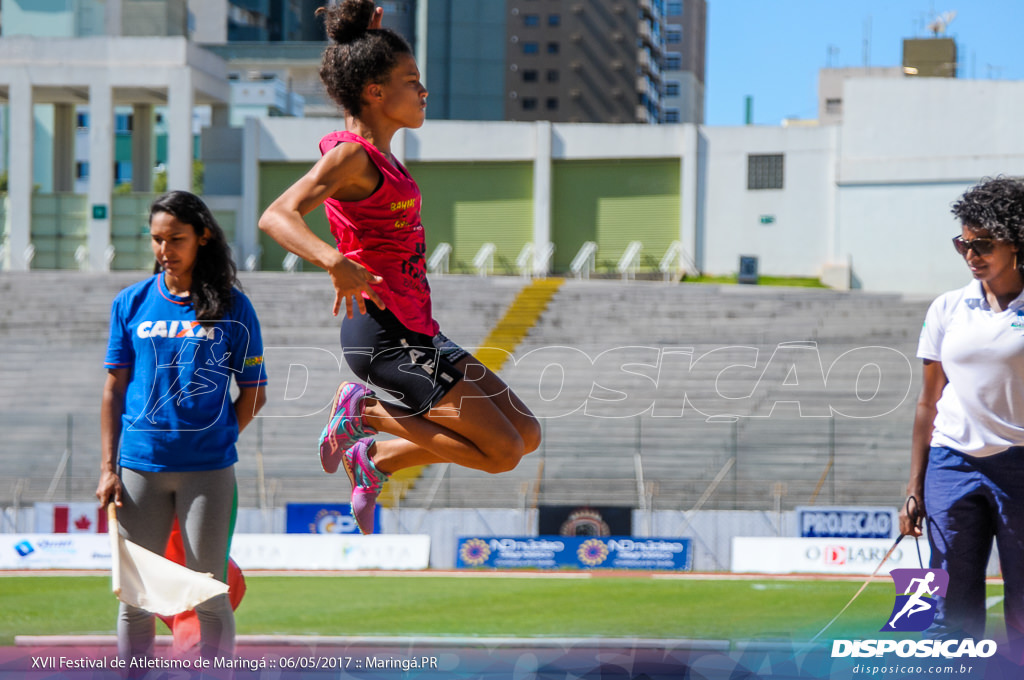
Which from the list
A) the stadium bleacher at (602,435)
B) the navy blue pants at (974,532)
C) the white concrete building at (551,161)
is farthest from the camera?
the white concrete building at (551,161)

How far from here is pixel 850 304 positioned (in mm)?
19484

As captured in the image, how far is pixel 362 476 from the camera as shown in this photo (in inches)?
131

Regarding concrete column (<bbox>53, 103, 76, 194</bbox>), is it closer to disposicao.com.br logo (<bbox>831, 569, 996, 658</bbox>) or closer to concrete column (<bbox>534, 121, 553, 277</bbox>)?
concrete column (<bbox>534, 121, 553, 277</bbox>)

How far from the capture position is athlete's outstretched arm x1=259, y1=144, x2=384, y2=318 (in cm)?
254

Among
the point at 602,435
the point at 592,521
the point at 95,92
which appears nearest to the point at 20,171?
the point at 95,92

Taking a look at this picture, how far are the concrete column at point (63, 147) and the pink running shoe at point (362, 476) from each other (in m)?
26.1

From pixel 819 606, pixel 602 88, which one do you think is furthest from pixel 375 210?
pixel 602 88

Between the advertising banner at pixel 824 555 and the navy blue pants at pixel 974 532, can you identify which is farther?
the advertising banner at pixel 824 555

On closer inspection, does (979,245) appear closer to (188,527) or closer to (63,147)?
(188,527)

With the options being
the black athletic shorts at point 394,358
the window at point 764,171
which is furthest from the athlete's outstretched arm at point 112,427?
the window at point 764,171

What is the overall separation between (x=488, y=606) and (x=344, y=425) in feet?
18.9

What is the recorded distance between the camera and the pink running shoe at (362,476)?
10.9 ft

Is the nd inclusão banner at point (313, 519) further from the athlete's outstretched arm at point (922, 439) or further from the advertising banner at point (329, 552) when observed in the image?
the athlete's outstretched arm at point (922, 439)

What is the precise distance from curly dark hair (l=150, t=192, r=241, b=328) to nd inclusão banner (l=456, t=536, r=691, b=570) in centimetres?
774
